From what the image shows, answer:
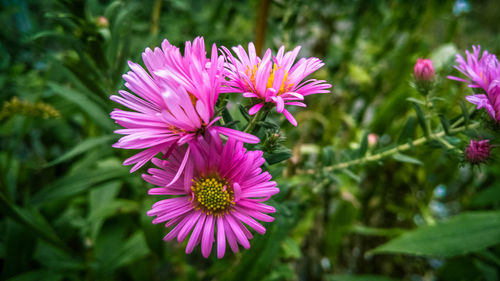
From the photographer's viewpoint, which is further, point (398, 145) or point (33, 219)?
point (33, 219)

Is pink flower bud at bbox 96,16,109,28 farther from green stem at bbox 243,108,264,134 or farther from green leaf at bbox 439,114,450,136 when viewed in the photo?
green leaf at bbox 439,114,450,136

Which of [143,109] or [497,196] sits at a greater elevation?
[143,109]

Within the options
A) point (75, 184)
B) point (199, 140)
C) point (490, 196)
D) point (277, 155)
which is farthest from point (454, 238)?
point (75, 184)

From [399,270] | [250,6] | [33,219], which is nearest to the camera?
[33,219]

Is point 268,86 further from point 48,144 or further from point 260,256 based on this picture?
point 48,144

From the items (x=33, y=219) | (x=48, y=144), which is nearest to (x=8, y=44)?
(x=48, y=144)

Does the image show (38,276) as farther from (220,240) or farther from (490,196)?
(490,196)

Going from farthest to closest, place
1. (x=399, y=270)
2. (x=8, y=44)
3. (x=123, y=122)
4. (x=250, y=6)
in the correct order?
(x=250, y=6), (x=399, y=270), (x=8, y=44), (x=123, y=122)
